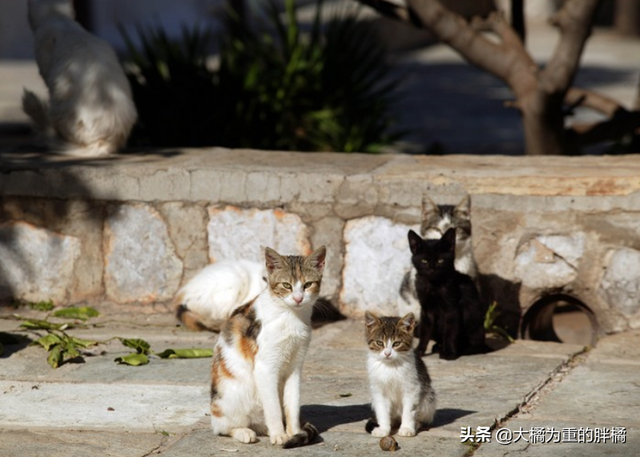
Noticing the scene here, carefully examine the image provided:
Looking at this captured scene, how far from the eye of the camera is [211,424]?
14.4 feet

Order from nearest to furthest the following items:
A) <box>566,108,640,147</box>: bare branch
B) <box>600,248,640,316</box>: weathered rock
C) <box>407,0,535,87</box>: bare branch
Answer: <box>600,248,640,316</box>: weathered rock, <box>407,0,535,87</box>: bare branch, <box>566,108,640,147</box>: bare branch

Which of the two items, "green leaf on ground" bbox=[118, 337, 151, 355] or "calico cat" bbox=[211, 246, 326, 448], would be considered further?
"green leaf on ground" bbox=[118, 337, 151, 355]

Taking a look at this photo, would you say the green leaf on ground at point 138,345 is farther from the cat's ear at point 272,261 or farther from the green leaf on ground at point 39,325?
the cat's ear at point 272,261

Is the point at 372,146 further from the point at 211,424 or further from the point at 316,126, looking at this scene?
the point at 211,424

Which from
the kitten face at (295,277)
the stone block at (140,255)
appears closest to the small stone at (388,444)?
the kitten face at (295,277)

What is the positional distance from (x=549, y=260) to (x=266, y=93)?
425cm

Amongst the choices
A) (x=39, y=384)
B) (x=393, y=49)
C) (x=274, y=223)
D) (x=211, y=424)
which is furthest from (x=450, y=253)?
(x=393, y=49)

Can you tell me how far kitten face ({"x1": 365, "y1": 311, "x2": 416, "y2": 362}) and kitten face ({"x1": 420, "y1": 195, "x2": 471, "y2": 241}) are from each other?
5.26 feet

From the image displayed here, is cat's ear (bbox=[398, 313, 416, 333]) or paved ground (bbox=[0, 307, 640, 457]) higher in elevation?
cat's ear (bbox=[398, 313, 416, 333])

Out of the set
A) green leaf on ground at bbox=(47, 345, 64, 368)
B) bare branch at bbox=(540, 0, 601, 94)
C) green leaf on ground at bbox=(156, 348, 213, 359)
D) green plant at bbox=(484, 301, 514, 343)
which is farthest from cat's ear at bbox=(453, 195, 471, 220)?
green leaf on ground at bbox=(47, 345, 64, 368)

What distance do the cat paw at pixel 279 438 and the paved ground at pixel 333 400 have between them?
0.04 meters

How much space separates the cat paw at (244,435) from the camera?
14.0 ft

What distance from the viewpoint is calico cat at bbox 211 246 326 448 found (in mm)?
4211

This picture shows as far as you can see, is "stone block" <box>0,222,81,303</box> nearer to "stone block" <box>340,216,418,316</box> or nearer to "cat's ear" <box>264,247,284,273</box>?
"stone block" <box>340,216,418,316</box>
